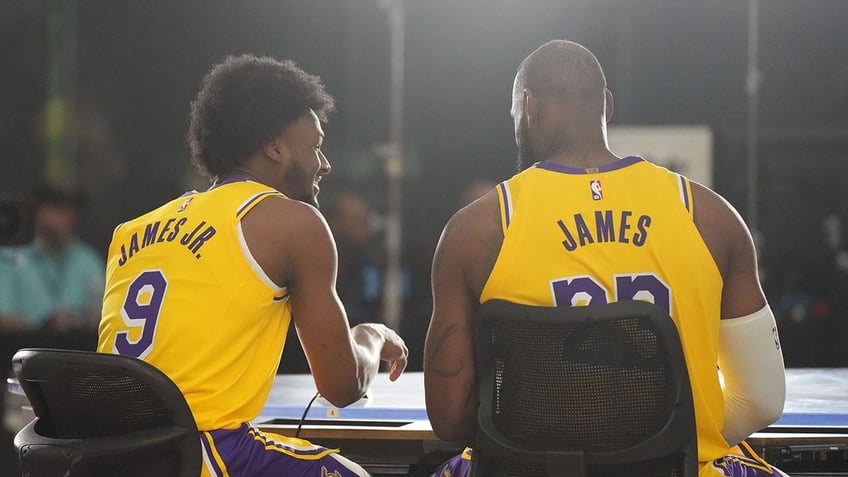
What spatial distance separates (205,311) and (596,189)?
66 cm

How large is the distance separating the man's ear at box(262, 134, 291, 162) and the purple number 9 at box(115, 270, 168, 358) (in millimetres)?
322

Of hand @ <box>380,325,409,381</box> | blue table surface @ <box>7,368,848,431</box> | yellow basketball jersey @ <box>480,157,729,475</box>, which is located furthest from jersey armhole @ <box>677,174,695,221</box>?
hand @ <box>380,325,409,381</box>

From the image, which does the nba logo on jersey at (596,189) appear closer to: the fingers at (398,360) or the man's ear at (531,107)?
the man's ear at (531,107)

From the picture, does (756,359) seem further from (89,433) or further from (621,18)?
(621,18)

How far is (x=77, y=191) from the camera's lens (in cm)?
563

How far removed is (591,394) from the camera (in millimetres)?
1296

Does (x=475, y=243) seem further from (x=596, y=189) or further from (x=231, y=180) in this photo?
(x=231, y=180)

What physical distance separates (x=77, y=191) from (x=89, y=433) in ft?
14.7

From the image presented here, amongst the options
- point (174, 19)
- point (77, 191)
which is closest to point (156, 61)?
point (174, 19)

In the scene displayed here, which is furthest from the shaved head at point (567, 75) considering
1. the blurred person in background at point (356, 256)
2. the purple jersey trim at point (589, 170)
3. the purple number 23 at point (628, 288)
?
the blurred person in background at point (356, 256)

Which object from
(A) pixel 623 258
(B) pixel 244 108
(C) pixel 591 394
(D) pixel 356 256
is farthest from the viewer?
(D) pixel 356 256

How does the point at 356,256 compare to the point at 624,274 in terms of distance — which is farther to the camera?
the point at 356,256

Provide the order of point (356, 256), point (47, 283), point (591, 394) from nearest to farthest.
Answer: point (591, 394), point (47, 283), point (356, 256)

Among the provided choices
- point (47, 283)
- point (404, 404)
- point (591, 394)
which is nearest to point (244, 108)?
point (404, 404)
